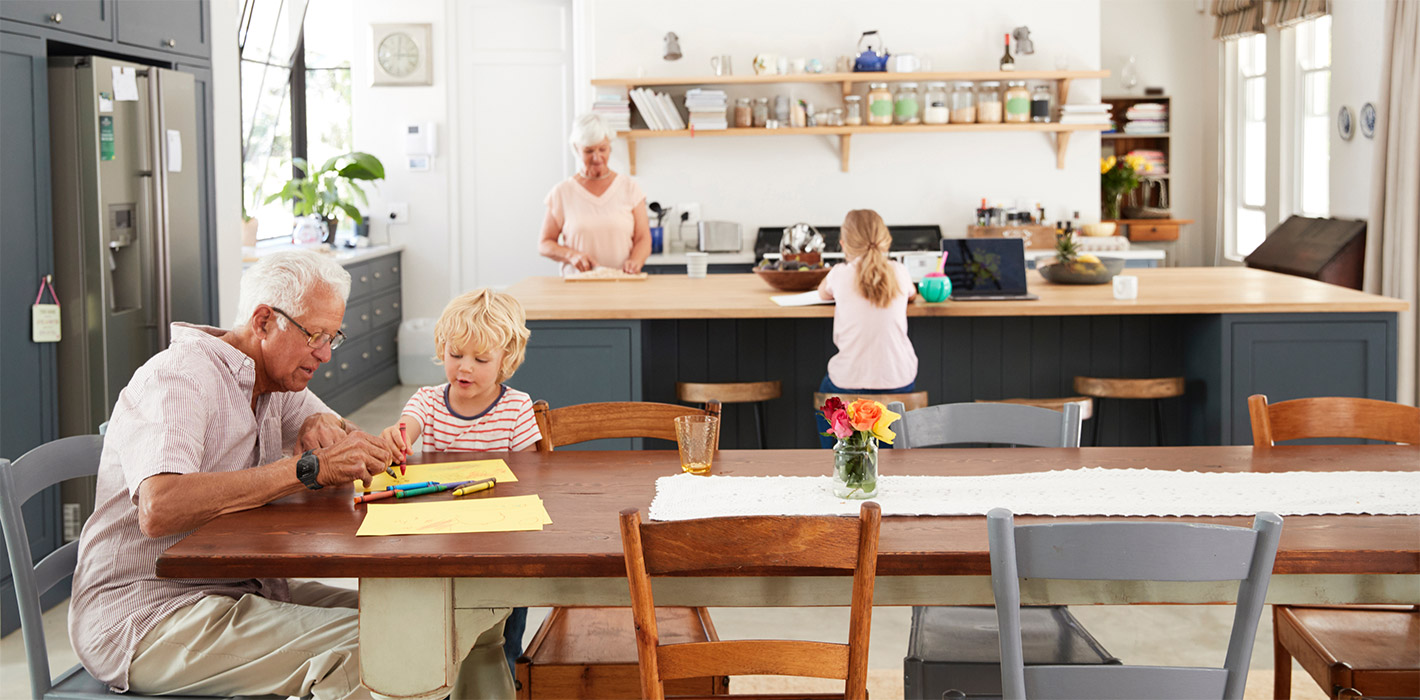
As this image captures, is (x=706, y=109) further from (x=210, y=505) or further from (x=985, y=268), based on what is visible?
(x=210, y=505)

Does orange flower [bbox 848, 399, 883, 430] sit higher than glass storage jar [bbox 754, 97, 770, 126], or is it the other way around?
glass storage jar [bbox 754, 97, 770, 126]

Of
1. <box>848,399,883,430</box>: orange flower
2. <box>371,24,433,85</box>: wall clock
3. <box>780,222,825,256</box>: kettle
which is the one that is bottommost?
<box>848,399,883,430</box>: orange flower

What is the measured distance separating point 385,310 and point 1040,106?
4.01 meters

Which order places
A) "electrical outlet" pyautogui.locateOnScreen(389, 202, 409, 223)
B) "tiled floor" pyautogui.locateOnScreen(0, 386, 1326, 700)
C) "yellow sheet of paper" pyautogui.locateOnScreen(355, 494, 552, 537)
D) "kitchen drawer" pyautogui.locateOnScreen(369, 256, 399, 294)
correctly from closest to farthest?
"yellow sheet of paper" pyautogui.locateOnScreen(355, 494, 552, 537) → "tiled floor" pyautogui.locateOnScreen(0, 386, 1326, 700) → "kitchen drawer" pyautogui.locateOnScreen(369, 256, 399, 294) → "electrical outlet" pyautogui.locateOnScreen(389, 202, 409, 223)

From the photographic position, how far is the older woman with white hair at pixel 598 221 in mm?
5184

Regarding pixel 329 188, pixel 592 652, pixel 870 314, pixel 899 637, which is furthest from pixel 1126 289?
pixel 329 188

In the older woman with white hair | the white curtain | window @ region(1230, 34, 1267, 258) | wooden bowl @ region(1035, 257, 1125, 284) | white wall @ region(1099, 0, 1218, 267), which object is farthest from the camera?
white wall @ region(1099, 0, 1218, 267)

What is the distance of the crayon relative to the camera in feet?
6.66

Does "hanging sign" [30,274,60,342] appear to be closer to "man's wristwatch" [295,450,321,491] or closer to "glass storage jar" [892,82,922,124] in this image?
"man's wristwatch" [295,450,321,491]

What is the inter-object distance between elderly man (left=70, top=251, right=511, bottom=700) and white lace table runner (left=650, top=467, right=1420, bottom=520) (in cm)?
42

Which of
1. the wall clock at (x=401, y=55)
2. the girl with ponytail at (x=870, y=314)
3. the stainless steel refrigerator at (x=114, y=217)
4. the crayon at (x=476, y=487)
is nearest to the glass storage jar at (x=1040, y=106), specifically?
the girl with ponytail at (x=870, y=314)

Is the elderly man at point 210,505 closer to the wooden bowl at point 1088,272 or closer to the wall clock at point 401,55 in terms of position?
the wooden bowl at point 1088,272

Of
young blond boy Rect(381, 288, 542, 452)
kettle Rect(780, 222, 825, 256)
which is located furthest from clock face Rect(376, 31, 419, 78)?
young blond boy Rect(381, 288, 542, 452)

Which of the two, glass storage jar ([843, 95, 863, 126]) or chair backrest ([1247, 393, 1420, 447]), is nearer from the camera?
chair backrest ([1247, 393, 1420, 447])
